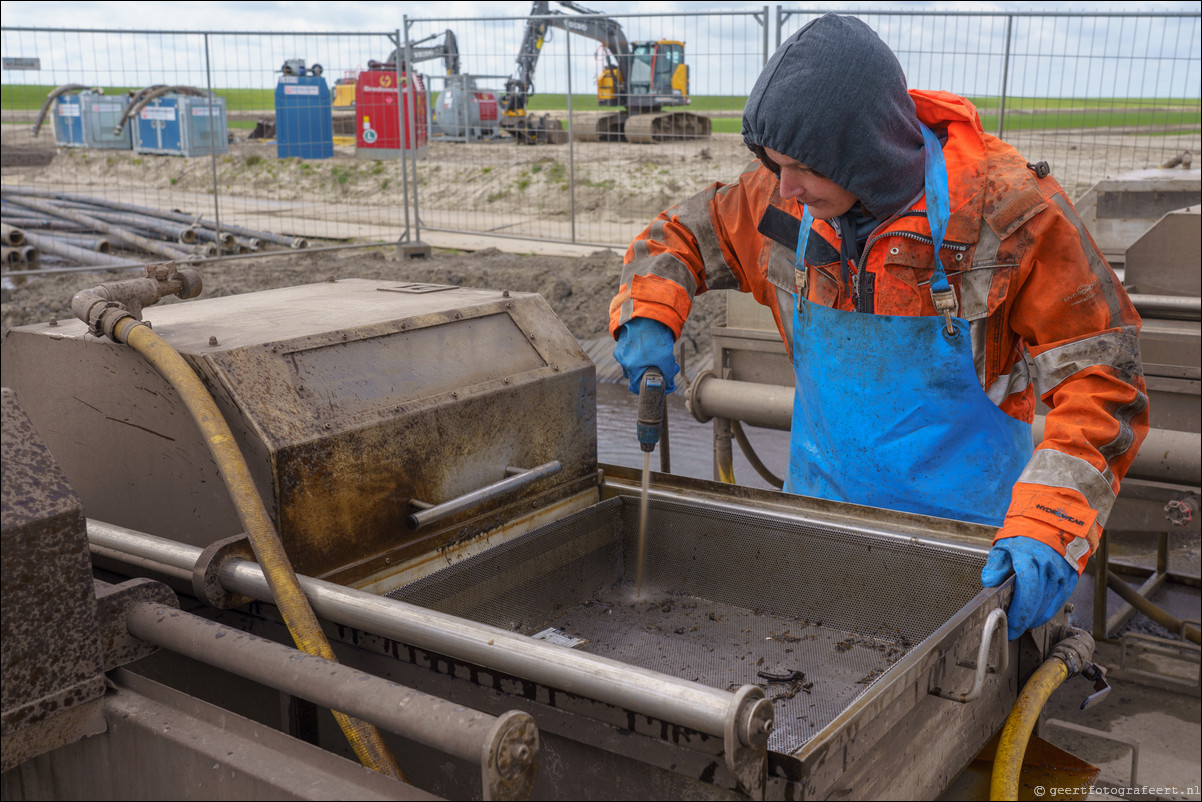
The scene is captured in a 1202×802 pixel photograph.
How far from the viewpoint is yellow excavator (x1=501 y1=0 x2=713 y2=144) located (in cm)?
995

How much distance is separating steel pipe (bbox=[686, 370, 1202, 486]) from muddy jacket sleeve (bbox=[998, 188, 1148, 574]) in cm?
91

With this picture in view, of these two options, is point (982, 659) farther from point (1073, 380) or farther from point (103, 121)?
point (103, 121)

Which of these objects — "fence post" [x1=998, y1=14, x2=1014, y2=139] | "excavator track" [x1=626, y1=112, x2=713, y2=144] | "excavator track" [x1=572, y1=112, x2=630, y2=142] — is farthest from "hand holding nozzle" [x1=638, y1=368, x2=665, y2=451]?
"excavator track" [x1=572, y1=112, x2=630, y2=142]

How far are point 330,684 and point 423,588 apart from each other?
1.69 ft

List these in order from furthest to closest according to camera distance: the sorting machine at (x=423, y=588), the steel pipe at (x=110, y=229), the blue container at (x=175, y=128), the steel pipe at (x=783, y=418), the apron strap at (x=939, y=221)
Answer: the blue container at (x=175, y=128), the steel pipe at (x=110, y=229), the steel pipe at (x=783, y=418), the apron strap at (x=939, y=221), the sorting machine at (x=423, y=588)

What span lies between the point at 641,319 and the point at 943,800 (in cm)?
105

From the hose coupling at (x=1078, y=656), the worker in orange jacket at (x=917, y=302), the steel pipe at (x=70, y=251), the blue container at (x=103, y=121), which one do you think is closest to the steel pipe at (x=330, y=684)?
the worker in orange jacket at (x=917, y=302)

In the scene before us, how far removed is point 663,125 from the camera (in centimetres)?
1373

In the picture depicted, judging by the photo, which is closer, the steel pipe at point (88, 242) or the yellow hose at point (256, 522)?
the yellow hose at point (256, 522)

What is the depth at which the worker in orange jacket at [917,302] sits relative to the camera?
5.24ft

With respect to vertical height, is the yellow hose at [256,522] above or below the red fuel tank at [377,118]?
below

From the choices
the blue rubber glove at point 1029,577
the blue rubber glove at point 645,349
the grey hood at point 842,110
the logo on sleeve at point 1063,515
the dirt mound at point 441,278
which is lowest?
the dirt mound at point 441,278

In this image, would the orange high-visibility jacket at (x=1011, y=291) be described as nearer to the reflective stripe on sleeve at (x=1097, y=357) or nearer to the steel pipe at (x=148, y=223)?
the reflective stripe on sleeve at (x=1097, y=357)

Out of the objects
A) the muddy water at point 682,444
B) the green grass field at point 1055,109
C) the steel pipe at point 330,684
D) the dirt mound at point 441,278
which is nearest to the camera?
the steel pipe at point 330,684
